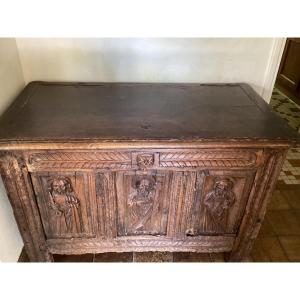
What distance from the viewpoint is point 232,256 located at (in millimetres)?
1458

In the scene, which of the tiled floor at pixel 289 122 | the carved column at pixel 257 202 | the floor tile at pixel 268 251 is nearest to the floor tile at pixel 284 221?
the floor tile at pixel 268 251

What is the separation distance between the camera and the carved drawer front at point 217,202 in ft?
3.91

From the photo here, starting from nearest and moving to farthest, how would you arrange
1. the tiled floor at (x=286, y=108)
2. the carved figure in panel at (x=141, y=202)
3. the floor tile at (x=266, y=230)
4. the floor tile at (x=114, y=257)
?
1. the carved figure in panel at (x=141, y=202)
2. the floor tile at (x=114, y=257)
3. the floor tile at (x=266, y=230)
4. the tiled floor at (x=286, y=108)

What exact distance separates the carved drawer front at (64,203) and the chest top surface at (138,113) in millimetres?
204

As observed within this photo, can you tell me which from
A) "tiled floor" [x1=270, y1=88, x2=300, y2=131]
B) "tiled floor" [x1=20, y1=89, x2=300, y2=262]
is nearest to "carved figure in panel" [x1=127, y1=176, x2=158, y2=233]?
"tiled floor" [x1=20, y1=89, x2=300, y2=262]

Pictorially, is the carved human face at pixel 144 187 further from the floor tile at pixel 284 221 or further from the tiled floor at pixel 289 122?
the tiled floor at pixel 289 122

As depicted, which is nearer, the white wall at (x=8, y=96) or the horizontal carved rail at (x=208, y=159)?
the horizontal carved rail at (x=208, y=159)

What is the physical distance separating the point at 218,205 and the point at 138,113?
55 cm

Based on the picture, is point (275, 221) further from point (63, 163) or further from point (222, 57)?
point (63, 163)

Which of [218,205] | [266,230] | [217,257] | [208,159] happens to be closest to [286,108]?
[266,230]

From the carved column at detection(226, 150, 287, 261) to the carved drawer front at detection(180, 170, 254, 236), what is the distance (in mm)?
29

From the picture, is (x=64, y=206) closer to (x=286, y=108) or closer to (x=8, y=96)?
(x=8, y=96)
